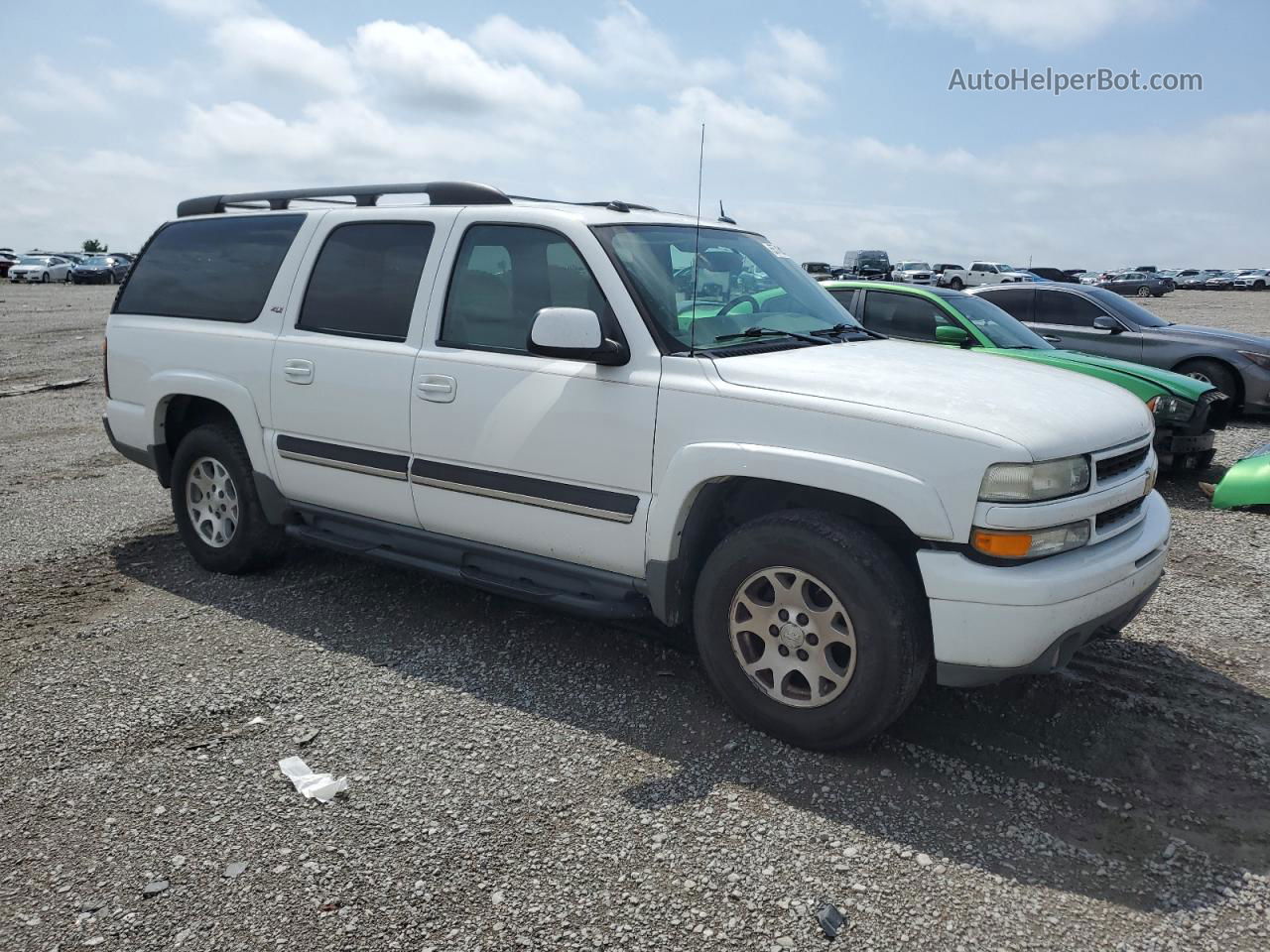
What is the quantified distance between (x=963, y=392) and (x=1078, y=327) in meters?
8.06

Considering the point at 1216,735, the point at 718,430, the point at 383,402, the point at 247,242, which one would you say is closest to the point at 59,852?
the point at 383,402

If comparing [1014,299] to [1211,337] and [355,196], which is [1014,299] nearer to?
[1211,337]

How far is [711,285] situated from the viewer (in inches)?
164

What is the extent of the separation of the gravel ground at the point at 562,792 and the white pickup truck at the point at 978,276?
37009 mm

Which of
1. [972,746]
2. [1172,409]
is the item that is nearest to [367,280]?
[972,746]

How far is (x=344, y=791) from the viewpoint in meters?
3.37

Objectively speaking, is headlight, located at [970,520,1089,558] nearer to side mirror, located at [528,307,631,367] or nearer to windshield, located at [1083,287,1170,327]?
side mirror, located at [528,307,631,367]

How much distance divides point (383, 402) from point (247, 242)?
1.53 m

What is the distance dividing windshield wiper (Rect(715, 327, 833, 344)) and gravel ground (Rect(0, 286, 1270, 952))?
146 cm

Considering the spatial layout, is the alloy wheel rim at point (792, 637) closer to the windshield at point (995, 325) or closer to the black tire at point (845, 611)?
the black tire at point (845, 611)

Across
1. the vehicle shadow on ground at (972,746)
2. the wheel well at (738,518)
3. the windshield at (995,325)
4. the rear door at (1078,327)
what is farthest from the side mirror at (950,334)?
the wheel well at (738,518)

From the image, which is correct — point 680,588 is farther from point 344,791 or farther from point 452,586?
point 452,586

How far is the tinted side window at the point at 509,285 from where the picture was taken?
4.10 m

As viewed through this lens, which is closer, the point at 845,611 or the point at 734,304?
the point at 845,611
